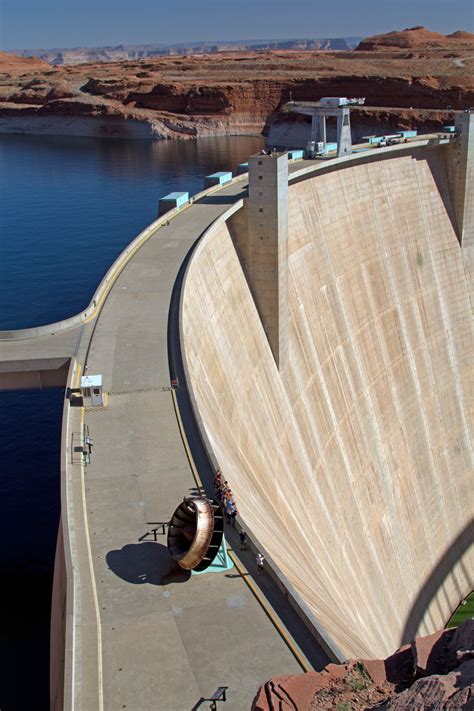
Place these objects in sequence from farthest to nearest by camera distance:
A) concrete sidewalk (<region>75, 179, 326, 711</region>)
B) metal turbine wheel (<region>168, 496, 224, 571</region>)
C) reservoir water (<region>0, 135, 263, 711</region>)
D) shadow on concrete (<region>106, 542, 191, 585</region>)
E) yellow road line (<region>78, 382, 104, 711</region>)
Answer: reservoir water (<region>0, 135, 263, 711</region>), shadow on concrete (<region>106, 542, 191, 585</region>), metal turbine wheel (<region>168, 496, 224, 571</region>), concrete sidewalk (<region>75, 179, 326, 711</region>), yellow road line (<region>78, 382, 104, 711</region>)

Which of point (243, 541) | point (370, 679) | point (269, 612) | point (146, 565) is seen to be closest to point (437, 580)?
point (243, 541)

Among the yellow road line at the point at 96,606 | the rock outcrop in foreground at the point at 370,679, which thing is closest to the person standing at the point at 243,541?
the yellow road line at the point at 96,606

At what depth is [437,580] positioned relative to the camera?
34.1 meters

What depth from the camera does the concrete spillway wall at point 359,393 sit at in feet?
76.8

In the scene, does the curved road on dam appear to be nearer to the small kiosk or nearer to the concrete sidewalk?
the concrete sidewalk

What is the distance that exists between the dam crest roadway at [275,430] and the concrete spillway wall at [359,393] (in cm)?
10

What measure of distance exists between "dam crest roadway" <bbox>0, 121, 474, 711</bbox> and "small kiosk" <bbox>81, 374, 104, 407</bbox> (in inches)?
11.2

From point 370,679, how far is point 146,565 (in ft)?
21.1

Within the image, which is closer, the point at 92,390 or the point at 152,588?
the point at 152,588

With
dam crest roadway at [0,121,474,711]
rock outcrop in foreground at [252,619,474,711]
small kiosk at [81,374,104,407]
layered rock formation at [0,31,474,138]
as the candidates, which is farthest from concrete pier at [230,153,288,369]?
layered rock formation at [0,31,474,138]

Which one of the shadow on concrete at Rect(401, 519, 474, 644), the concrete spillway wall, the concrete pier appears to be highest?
the concrete pier

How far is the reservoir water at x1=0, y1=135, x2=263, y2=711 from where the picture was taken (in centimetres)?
2420

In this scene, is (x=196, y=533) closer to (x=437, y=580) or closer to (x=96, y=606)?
(x=96, y=606)

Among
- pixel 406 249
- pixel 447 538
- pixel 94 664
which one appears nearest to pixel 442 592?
pixel 447 538
